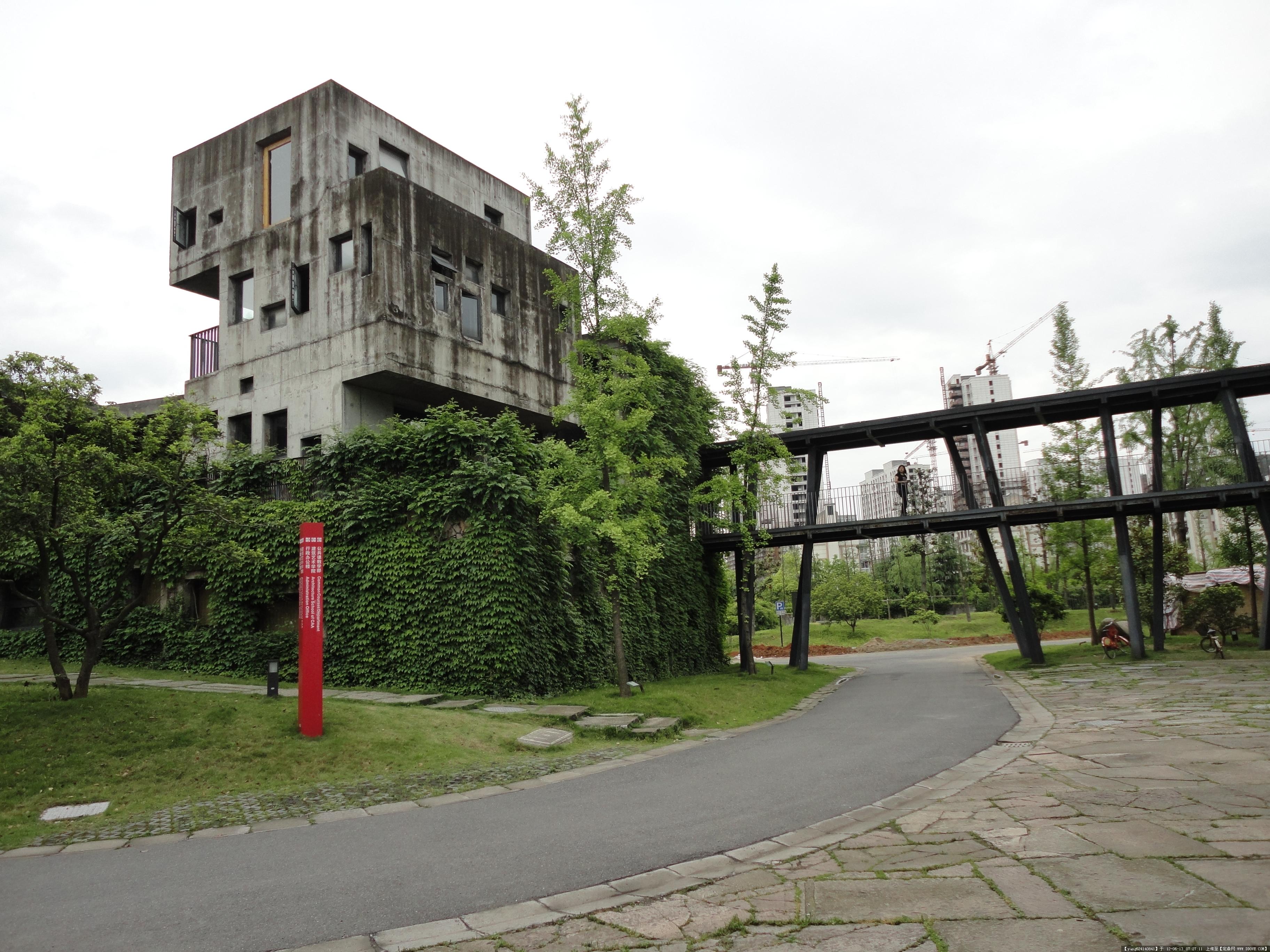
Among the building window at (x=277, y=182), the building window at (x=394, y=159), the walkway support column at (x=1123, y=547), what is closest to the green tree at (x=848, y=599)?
the walkway support column at (x=1123, y=547)

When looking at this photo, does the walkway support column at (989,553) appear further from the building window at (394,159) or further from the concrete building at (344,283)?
the building window at (394,159)

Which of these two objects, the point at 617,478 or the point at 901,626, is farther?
the point at 901,626

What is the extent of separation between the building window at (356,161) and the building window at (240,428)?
7.31 m

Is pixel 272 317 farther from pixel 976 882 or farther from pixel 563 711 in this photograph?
pixel 976 882

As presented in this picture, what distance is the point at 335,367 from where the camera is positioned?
20.1 metres

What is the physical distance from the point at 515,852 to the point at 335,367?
1629 centimetres

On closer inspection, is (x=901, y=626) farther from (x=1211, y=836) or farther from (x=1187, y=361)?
(x=1211, y=836)

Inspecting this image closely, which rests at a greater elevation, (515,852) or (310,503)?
(310,503)

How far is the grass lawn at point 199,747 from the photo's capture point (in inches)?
340

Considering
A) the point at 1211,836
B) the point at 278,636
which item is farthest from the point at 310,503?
the point at 1211,836

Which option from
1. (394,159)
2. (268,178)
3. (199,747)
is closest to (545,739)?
(199,747)

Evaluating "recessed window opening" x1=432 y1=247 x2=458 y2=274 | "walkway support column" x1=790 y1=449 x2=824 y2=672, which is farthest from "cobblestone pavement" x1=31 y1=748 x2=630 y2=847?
"walkway support column" x1=790 y1=449 x2=824 y2=672

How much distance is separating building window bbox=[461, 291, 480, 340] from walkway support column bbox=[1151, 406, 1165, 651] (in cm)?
1941

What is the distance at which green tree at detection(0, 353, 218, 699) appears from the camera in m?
10.6
